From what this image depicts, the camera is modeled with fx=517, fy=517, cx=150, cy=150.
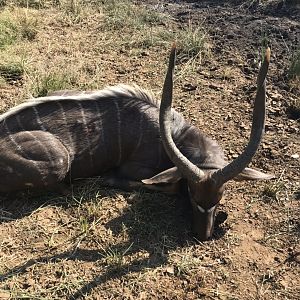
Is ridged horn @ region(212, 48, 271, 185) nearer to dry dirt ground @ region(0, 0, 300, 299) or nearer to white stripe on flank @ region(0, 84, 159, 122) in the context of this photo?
dry dirt ground @ region(0, 0, 300, 299)

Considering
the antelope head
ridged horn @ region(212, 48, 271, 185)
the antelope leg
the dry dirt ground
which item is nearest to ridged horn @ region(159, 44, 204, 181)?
the antelope head

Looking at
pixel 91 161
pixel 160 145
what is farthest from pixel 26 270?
pixel 160 145

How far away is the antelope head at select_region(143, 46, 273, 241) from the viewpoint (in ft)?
12.5

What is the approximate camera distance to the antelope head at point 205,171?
12.5ft

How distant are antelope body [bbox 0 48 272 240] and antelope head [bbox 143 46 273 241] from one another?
0.75 ft

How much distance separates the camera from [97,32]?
7367 millimetres

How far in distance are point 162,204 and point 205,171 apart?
552 millimetres

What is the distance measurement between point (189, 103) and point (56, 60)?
1913mm

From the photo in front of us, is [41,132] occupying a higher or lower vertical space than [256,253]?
higher

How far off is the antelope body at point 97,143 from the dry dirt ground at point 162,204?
21 centimetres

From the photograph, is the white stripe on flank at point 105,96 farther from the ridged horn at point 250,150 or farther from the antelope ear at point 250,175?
the ridged horn at point 250,150

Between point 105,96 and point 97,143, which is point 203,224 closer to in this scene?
point 97,143

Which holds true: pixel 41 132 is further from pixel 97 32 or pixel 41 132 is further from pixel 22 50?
pixel 97 32

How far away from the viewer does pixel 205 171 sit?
14.0 feet
